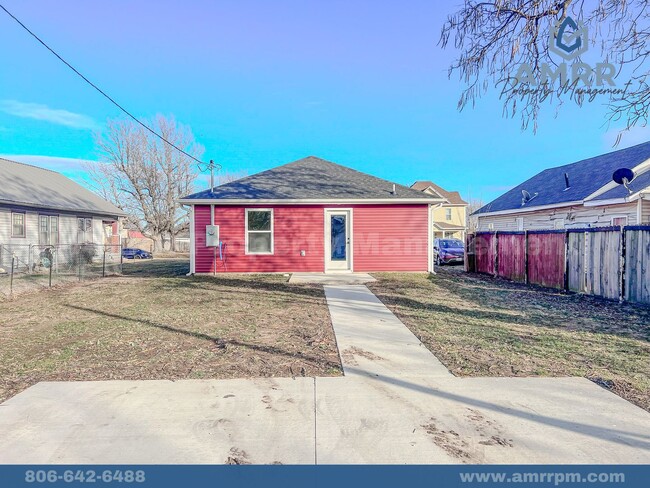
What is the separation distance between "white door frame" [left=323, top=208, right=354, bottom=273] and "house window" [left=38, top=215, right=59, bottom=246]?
46.9ft

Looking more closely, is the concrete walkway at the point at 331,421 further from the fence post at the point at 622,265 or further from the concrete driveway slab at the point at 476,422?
the fence post at the point at 622,265

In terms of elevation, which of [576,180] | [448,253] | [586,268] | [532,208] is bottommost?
[586,268]

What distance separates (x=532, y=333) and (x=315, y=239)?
8.43m

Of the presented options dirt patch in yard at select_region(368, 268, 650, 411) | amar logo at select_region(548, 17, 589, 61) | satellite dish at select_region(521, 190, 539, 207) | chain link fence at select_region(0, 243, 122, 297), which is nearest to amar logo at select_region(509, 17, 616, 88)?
amar logo at select_region(548, 17, 589, 61)

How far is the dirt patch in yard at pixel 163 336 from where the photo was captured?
3.83m

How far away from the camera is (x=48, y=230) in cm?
1861

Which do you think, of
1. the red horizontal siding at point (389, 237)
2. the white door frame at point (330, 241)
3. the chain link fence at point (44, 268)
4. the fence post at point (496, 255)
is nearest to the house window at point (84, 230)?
the chain link fence at point (44, 268)

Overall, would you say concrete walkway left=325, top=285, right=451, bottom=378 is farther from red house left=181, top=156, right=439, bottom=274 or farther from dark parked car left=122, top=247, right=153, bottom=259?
dark parked car left=122, top=247, right=153, bottom=259

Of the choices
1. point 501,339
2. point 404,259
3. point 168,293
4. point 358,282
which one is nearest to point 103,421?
point 501,339

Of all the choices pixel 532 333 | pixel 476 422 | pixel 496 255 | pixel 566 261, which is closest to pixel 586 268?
pixel 566 261

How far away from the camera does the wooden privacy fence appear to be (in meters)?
7.45

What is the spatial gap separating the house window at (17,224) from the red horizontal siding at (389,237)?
15547 mm

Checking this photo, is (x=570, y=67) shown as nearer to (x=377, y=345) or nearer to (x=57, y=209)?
(x=377, y=345)

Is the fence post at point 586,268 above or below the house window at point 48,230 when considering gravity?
below
